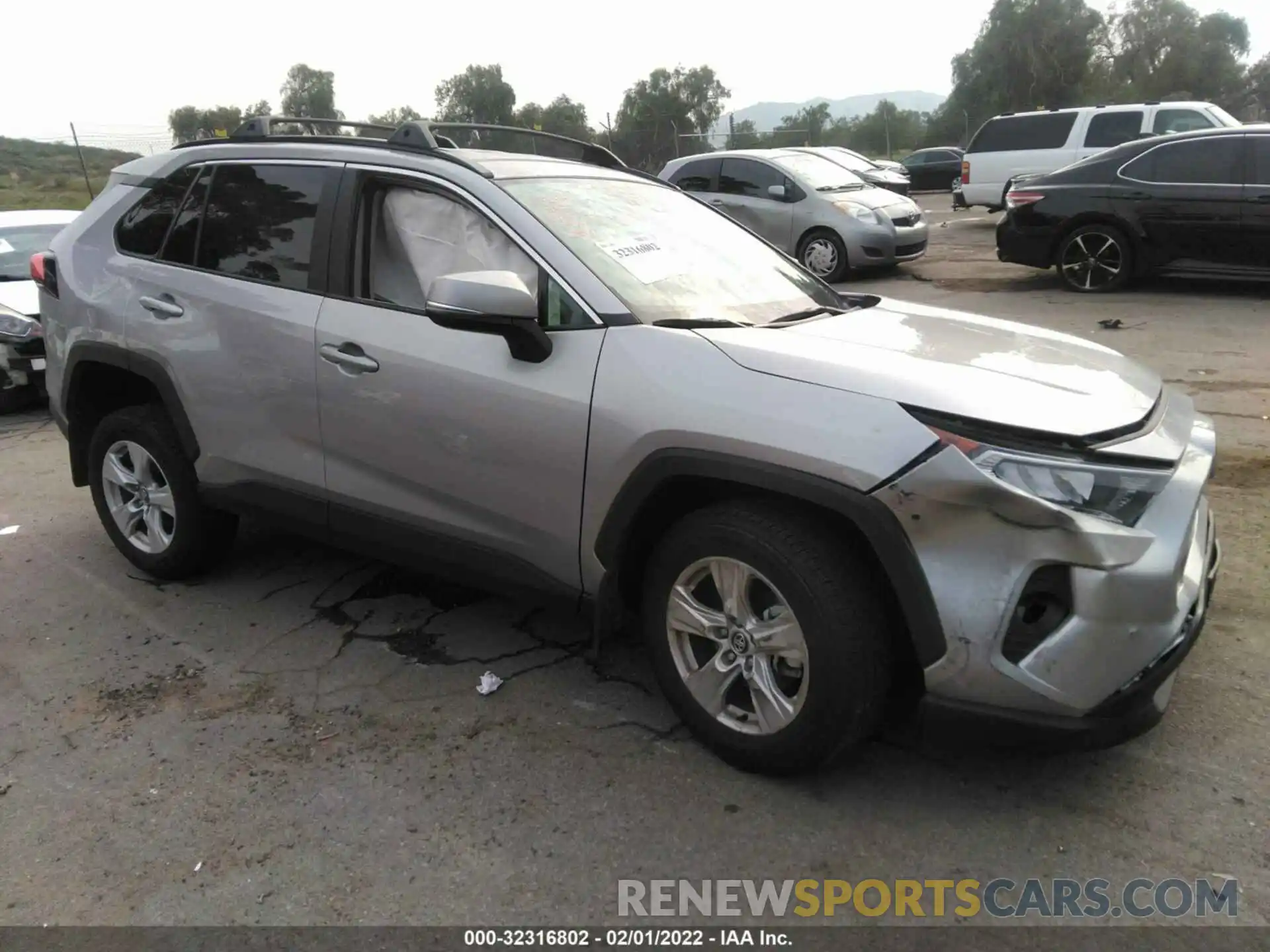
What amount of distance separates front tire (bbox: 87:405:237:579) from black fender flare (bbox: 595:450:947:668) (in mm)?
2278

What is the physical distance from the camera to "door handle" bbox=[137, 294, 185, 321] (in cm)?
389

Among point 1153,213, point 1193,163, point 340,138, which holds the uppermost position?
point 340,138

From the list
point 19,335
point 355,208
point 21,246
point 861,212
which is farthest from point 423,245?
point 861,212

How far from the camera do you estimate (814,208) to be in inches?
476

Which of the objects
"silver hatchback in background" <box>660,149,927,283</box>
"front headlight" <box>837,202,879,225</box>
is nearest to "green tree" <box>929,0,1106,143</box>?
"silver hatchback in background" <box>660,149,927,283</box>

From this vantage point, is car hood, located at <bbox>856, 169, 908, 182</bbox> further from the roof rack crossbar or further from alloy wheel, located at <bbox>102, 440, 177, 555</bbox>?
alloy wheel, located at <bbox>102, 440, 177, 555</bbox>

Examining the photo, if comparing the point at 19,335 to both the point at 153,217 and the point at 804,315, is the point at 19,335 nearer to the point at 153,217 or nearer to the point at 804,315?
the point at 153,217

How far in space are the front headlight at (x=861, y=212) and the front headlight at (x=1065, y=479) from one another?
1018 centimetres

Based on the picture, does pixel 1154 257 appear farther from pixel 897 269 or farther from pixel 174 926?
pixel 174 926

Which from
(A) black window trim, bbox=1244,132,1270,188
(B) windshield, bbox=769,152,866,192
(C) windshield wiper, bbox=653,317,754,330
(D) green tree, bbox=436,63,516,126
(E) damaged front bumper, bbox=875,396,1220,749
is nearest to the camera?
(E) damaged front bumper, bbox=875,396,1220,749

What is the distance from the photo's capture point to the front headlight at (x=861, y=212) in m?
11.9

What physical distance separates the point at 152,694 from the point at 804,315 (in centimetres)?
264

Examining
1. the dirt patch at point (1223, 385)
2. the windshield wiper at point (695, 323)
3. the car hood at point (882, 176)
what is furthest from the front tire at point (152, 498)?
the car hood at point (882, 176)

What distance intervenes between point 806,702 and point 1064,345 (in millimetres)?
1564
